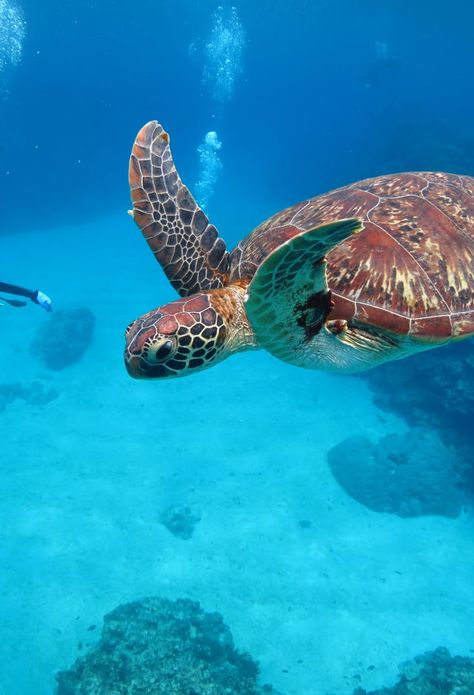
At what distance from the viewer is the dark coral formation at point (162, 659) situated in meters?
5.01

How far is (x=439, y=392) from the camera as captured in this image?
9.36 m

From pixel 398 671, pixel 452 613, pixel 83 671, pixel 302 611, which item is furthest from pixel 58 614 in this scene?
pixel 452 613

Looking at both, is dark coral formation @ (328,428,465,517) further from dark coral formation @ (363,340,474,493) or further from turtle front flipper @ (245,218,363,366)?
turtle front flipper @ (245,218,363,366)

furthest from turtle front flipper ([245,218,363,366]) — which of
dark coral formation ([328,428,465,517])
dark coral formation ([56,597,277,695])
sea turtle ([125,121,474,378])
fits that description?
dark coral formation ([328,428,465,517])

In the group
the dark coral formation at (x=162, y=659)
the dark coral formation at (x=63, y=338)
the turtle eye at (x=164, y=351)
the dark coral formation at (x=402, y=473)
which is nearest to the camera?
the turtle eye at (x=164, y=351)

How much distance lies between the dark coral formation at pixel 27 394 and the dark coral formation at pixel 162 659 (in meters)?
6.07

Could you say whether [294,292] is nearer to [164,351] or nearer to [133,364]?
[164,351]

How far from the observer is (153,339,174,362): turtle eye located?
197cm

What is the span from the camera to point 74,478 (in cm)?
838

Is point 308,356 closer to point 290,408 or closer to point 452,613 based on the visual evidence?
point 452,613

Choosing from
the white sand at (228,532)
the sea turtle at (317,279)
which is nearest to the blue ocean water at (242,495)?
the white sand at (228,532)

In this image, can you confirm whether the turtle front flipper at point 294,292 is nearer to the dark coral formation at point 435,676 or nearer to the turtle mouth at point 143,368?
the turtle mouth at point 143,368

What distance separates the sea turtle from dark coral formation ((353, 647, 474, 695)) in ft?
15.5

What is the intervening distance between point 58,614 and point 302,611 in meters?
3.46
